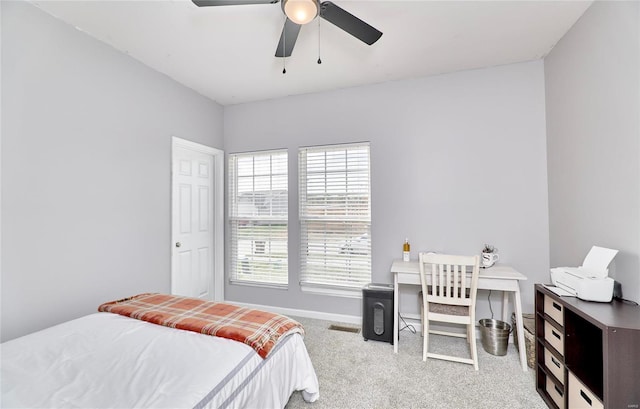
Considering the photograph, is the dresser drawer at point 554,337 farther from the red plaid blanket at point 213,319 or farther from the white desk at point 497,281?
the red plaid blanket at point 213,319

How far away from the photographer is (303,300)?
11.7ft

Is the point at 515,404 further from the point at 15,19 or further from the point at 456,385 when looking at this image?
the point at 15,19

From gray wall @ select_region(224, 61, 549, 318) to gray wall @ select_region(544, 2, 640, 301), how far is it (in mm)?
172

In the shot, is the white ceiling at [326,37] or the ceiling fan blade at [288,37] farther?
the white ceiling at [326,37]

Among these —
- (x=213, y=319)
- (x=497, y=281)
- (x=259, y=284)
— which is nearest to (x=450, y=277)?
(x=497, y=281)

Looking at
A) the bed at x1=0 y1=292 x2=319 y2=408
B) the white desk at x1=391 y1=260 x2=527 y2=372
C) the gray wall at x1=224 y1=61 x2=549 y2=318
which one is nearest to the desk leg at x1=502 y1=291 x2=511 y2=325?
the white desk at x1=391 y1=260 x2=527 y2=372

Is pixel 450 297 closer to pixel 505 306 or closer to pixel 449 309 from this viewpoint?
pixel 449 309

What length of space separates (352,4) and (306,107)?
64.2 inches

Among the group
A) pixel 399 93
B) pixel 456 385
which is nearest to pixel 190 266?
pixel 456 385

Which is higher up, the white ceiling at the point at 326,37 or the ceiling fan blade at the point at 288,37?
the white ceiling at the point at 326,37

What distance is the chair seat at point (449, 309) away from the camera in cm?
Result: 249

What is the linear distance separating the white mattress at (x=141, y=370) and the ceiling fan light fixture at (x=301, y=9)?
191cm

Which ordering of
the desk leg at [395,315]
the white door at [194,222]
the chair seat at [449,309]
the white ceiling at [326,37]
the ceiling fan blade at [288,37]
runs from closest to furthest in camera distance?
the ceiling fan blade at [288,37] < the white ceiling at [326,37] < the chair seat at [449,309] < the desk leg at [395,315] < the white door at [194,222]

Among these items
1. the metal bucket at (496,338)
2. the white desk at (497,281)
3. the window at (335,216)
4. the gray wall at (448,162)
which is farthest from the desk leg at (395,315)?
the metal bucket at (496,338)
